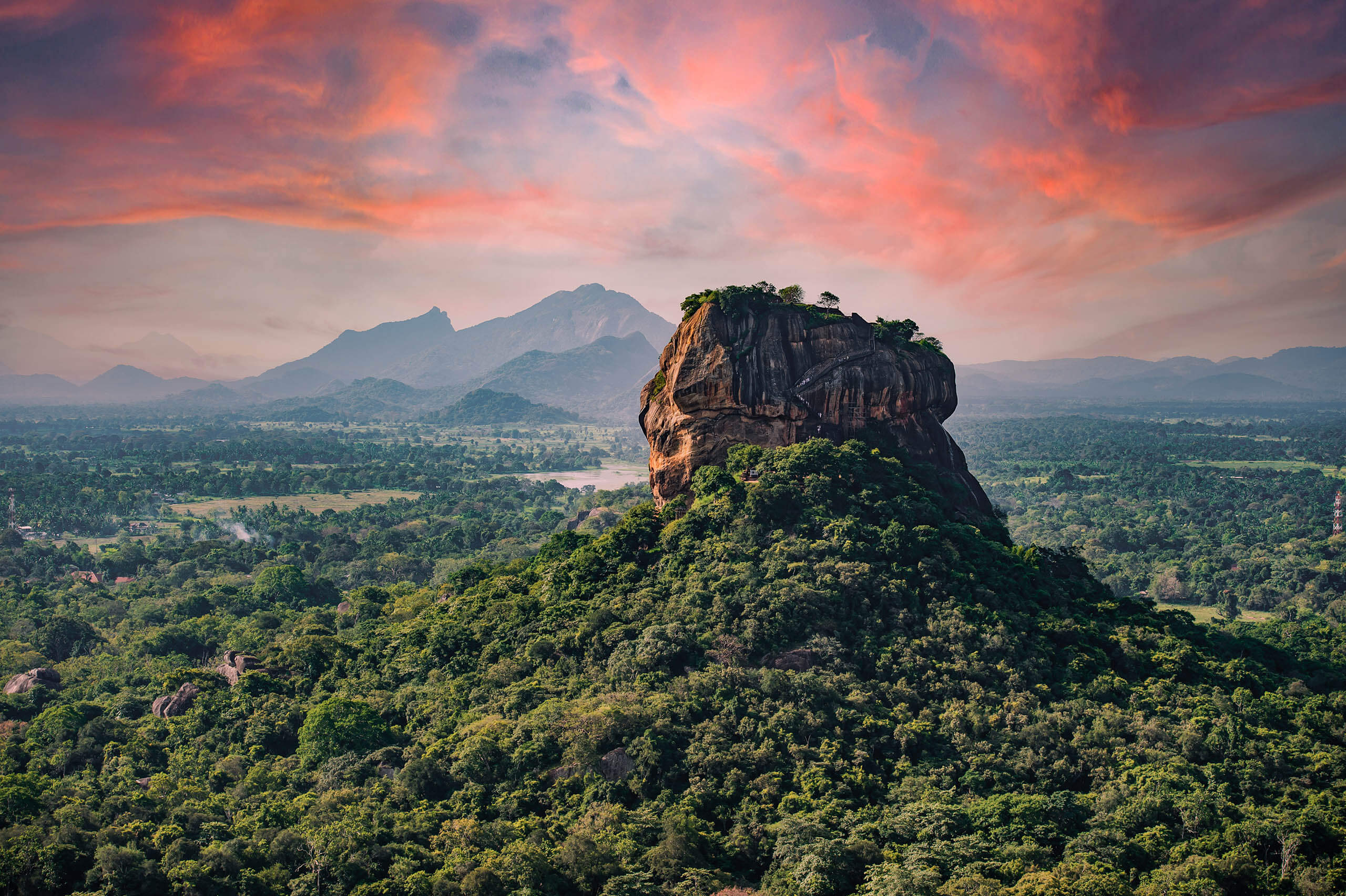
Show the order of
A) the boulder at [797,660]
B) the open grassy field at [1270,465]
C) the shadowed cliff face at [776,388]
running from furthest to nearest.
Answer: the open grassy field at [1270,465]
the shadowed cliff face at [776,388]
the boulder at [797,660]

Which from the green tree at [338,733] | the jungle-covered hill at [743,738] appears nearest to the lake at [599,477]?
the jungle-covered hill at [743,738]

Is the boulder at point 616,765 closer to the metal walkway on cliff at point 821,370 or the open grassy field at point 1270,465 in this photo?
the metal walkway on cliff at point 821,370

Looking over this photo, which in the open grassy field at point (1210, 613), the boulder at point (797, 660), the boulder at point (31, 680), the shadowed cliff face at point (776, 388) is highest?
the shadowed cliff face at point (776, 388)

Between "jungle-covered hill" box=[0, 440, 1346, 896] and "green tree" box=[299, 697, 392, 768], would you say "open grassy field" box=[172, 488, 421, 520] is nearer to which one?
"jungle-covered hill" box=[0, 440, 1346, 896]

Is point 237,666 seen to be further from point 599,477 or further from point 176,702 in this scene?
point 599,477

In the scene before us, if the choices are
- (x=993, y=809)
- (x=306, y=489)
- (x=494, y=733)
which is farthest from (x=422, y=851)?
(x=306, y=489)

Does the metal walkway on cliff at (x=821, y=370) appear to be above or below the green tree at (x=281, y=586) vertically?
above

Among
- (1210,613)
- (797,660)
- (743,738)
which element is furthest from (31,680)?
(1210,613)
